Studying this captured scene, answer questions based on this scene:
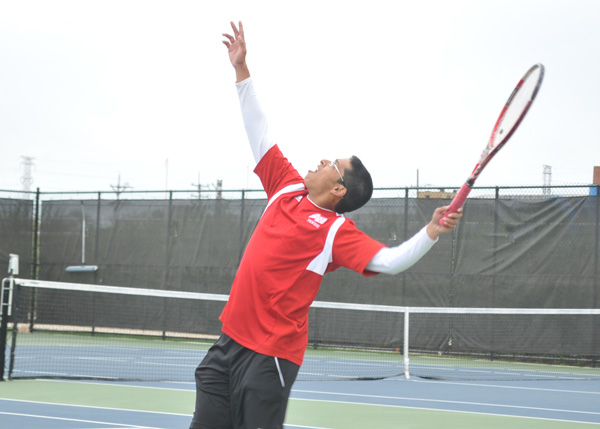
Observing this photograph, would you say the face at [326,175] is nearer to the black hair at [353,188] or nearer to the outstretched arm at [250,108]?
the black hair at [353,188]

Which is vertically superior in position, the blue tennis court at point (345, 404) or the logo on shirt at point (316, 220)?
the logo on shirt at point (316, 220)

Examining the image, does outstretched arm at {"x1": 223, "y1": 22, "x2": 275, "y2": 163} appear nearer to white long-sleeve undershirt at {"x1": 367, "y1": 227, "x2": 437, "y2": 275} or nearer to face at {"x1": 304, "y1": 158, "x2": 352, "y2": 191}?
face at {"x1": 304, "y1": 158, "x2": 352, "y2": 191}

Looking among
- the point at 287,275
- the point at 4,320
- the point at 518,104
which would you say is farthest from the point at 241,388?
the point at 4,320

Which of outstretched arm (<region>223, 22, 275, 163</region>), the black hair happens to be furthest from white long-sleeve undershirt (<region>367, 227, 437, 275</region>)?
outstretched arm (<region>223, 22, 275, 163</region>)

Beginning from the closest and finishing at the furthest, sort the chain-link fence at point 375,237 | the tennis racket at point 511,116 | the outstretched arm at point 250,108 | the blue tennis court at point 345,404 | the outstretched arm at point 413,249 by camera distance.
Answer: the outstretched arm at point 413,249
the tennis racket at point 511,116
the outstretched arm at point 250,108
the blue tennis court at point 345,404
the chain-link fence at point 375,237

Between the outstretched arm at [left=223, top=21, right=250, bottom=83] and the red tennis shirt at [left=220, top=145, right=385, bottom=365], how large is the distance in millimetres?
746

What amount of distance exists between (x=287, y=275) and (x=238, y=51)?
1092 millimetres

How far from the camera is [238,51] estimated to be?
3803 millimetres

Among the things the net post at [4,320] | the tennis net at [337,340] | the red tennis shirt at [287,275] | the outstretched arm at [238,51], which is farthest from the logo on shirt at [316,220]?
the tennis net at [337,340]

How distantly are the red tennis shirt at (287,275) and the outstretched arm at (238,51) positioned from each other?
75 cm

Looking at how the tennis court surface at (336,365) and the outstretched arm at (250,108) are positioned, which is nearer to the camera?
the outstretched arm at (250,108)

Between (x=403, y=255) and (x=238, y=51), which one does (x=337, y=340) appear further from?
(x=403, y=255)

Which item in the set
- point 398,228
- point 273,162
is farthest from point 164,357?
point 273,162

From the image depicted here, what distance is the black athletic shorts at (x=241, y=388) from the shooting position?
3312 millimetres
